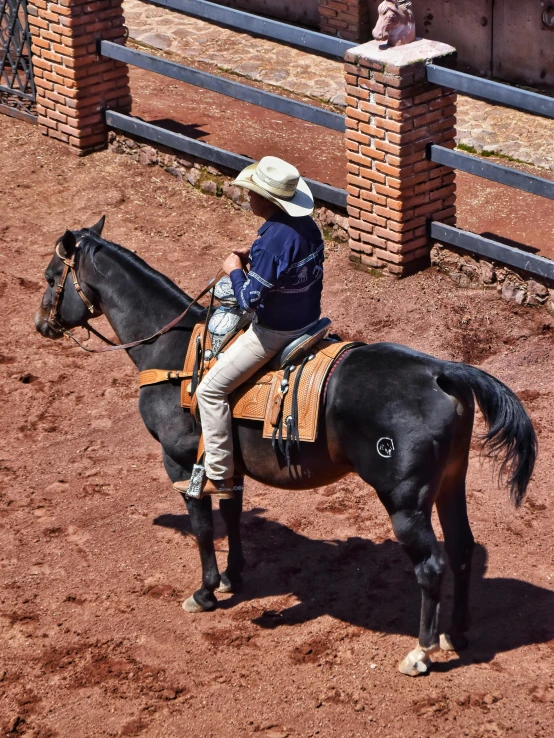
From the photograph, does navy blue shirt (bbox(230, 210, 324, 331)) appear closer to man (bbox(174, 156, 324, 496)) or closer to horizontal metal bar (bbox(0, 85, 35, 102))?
man (bbox(174, 156, 324, 496))

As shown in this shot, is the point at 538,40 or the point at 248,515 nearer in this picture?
the point at 248,515

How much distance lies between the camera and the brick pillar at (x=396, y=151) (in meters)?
10.0

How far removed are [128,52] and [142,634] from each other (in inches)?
309

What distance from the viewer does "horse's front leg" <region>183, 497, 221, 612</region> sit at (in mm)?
6973

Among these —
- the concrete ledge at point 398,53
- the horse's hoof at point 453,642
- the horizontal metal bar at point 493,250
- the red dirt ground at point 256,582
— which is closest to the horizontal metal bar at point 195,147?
the red dirt ground at point 256,582

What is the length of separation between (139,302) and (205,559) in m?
1.73

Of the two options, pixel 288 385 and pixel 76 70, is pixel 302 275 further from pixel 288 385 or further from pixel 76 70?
pixel 76 70

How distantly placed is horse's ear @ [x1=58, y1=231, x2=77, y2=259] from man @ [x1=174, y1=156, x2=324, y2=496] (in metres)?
1.34

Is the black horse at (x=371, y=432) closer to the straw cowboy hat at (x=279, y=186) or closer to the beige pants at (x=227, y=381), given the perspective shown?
→ the beige pants at (x=227, y=381)

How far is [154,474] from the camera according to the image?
851 centimetres

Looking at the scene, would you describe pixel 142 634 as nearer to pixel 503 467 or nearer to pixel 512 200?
pixel 503 467

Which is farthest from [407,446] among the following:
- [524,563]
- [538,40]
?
[538,40]

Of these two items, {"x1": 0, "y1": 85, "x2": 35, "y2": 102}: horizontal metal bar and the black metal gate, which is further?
{"x1": 0, "y1": 85, "x2": 35, "y2": 102}: horizontal metal bar

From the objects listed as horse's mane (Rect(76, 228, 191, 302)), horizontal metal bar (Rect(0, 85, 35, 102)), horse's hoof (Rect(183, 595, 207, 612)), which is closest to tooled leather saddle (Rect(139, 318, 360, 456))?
horse's mane (Rect(76, 228, 191, 302))
